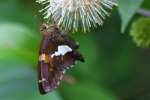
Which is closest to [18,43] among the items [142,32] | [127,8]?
[142,32]

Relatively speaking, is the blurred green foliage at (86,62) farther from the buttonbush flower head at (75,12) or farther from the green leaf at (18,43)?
the buttonbush flower head at (75,12)

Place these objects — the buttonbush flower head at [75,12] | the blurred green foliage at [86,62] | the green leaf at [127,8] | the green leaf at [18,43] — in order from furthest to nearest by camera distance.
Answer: the blurred green foliage at [86,62] → the green leaf at [18,43] → the buttonbush flower head at [75,12] → the green leaf at [127,8]

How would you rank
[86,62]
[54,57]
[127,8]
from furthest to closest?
[86,62] < [54,57] < [127,8]

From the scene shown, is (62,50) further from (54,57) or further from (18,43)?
(18,43)

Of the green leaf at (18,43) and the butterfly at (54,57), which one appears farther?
the green leaf at (18,43)

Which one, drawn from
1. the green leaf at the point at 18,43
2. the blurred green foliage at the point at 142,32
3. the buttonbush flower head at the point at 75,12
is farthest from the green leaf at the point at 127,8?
the green leaf at the point at 18,43

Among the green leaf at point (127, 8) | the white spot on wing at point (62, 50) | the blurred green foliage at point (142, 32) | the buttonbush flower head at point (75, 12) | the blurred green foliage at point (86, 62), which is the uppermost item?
the green leaf at point (127, 8)
